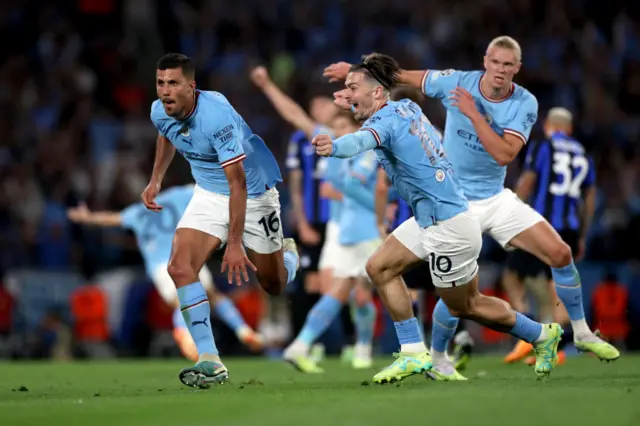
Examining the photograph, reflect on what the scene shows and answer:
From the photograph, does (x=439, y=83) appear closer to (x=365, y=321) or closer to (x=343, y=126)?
(x=343, y=126)

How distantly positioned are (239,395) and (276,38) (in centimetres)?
1497

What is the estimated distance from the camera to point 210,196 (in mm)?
8984

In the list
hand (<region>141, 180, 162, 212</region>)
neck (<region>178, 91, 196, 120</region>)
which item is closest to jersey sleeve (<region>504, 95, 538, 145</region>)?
neck (<region>178, 91, 196, 120</region>)

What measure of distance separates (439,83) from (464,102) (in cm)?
44

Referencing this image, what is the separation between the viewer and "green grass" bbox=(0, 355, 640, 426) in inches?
238

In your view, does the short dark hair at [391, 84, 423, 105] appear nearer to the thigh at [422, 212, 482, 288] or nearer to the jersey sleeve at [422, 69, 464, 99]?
the jersey sleeve at [422, 69, 464, 99]

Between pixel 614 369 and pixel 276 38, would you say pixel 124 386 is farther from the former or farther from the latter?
pixel 276 38

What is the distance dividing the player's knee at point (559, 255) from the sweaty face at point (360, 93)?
1890mm

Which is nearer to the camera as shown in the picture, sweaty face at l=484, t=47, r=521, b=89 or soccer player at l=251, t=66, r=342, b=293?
sweaty face at l=484, t=47, r=521, b=89

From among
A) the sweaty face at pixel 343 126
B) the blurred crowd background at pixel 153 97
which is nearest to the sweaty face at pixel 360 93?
the sweaty face at pixel 343 126

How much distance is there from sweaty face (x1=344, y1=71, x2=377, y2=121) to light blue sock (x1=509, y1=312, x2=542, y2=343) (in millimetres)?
1809

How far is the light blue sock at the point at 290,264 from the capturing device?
9672 mm

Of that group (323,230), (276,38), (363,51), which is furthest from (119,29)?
(323,230)

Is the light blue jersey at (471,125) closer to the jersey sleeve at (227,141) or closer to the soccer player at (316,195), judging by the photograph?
the jersey sleeve at (227,141)
